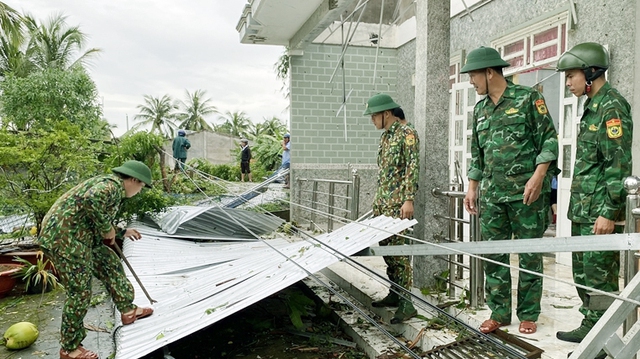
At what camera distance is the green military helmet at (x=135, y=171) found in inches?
140

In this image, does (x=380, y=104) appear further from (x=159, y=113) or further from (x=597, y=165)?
(x=159, y=113)

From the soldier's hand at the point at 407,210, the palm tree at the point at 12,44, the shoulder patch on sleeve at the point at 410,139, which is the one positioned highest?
the palm tree at the point at 12,44

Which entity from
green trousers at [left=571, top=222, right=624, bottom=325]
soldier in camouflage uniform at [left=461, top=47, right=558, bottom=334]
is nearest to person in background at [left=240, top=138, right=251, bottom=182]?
soldier in camouflage uniform at [left=461, top=47, right=558, bottom=334]

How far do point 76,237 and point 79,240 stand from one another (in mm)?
A: 31

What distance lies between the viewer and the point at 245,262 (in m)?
4.22

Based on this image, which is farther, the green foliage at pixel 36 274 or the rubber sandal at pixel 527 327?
the green foliage at pixel 36 274

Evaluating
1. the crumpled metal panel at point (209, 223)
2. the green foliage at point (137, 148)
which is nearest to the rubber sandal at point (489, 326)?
the crumpled metal panel at point (209, 223)

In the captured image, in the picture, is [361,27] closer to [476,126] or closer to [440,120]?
[440,120]

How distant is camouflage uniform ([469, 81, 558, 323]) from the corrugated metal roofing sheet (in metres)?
0.59

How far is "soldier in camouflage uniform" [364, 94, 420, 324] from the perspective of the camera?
366 cm

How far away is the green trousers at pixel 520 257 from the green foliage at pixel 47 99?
13187 mm

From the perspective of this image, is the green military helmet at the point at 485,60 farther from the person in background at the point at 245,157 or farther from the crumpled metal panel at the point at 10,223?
the person in background at the point at 245,157

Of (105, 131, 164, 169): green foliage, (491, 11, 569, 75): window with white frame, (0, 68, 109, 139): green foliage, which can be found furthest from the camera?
(0, 68, 109, 139): green foliage

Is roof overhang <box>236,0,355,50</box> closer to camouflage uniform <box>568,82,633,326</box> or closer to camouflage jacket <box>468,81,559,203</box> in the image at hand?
camouflage jacket <box>468,81,559,203</box>
